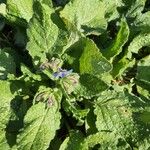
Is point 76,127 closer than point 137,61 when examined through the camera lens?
Yes

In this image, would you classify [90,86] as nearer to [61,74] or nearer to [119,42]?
[61,74]

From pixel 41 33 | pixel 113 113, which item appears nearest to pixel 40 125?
pixel 113 113

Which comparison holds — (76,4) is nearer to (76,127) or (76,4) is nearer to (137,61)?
(137,61)

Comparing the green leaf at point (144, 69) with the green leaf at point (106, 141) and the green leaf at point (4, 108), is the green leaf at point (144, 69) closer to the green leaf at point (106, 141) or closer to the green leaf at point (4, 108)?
the green leaf at point (106, 141)

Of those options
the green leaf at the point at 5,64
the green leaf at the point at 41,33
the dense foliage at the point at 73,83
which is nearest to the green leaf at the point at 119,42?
the dense foliage at the point at 73,83

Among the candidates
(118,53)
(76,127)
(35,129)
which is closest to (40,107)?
(35,129)

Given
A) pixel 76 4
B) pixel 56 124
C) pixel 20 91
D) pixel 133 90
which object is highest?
pixel 76 4
